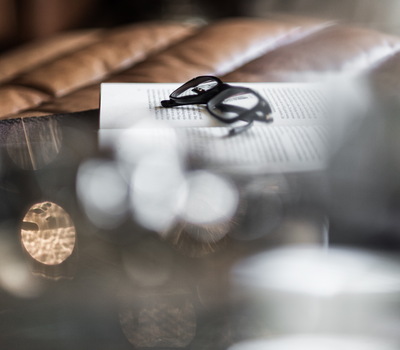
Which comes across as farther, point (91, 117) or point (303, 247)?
point (91, 117)

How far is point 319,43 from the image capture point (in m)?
0.90

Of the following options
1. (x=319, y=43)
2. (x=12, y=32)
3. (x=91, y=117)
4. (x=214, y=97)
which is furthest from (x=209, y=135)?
(x=12, y=32)

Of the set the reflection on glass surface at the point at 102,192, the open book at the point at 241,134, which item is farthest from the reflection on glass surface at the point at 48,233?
the open book at the point at 241,134

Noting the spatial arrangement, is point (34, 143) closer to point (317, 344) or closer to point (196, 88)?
point (196, 88)

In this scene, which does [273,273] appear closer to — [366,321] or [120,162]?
[366,321]

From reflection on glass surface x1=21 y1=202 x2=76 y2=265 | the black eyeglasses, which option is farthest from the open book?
reflection on glass surface x1=21 y1=202 x2=76 y2=265

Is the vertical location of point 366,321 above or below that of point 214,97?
Result: below

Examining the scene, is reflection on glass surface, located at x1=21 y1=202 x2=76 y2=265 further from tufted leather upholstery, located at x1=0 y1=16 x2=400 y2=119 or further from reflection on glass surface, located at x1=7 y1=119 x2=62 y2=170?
tufted leather upholstery, located at x1=0 y1=16 x2=400 y2=119

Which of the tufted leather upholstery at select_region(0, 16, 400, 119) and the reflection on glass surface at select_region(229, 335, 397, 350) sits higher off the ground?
the tufted leather upholstery at select_region(0, 16, 400, 119)

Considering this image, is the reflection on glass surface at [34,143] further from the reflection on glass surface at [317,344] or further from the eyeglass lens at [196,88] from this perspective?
the reflection on glass surface at [317,344]

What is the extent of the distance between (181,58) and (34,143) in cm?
38

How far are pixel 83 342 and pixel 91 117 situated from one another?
0.35 meters

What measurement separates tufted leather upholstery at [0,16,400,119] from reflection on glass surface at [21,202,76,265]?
0.86 feet

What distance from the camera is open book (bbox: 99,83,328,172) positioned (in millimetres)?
540
